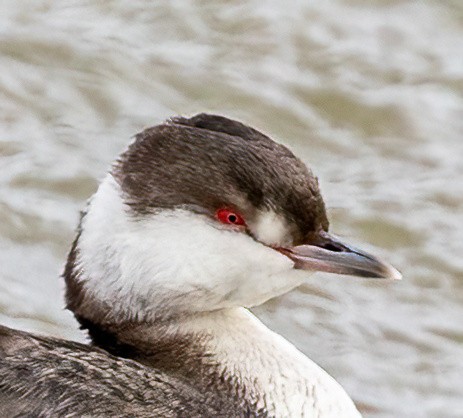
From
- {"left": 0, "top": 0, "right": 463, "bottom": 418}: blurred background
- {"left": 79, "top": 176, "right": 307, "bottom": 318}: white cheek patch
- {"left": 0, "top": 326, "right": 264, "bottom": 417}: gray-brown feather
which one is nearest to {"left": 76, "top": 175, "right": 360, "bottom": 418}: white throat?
{"left": 79, "top": 176, "right": 307, "bottom": 318}: white cheek patch

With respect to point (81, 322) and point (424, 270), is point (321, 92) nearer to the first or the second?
point (424, 270)

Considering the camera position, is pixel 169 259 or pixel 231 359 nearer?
pixel 169 259

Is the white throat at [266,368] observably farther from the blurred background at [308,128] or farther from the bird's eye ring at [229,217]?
the blurred background at [308,128]

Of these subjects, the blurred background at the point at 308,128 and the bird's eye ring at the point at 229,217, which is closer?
the bird's eye ring at the point at 229,217

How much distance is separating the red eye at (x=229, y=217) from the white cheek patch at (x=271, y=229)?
0.07 meters

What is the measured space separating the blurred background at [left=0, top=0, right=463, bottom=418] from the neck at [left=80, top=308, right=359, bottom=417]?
1.56 meters

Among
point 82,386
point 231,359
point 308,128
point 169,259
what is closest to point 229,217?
point 169,259

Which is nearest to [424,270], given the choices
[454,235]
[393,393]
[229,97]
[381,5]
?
[454,235]

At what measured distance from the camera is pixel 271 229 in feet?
21.6

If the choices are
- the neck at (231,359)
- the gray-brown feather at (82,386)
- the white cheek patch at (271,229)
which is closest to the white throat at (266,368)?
the neck at (231,359)

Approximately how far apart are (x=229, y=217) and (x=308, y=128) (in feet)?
15.3

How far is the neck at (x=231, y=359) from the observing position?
6688mm

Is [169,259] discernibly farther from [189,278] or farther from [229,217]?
[229,217]

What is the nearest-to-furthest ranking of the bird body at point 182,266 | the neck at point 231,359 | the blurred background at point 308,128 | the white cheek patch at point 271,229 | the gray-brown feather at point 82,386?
the gray-brown feather at point 82,386 → the bird body at point 182,266 → the white cheek patch at point 271,229 → the neck at point 231,359 → the blurred background at point 308,128
